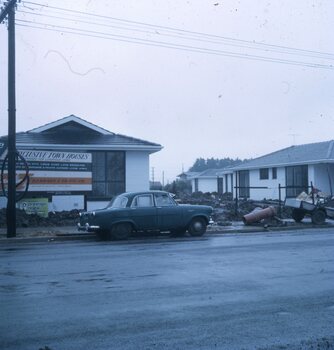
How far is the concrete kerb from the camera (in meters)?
17.9

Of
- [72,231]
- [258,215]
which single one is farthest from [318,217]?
[72,231]

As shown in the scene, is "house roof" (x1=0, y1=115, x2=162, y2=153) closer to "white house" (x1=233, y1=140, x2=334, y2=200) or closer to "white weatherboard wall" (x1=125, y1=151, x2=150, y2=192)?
"white weatherboard wall" (x1=125, y1=151, x2=150, y2=192)

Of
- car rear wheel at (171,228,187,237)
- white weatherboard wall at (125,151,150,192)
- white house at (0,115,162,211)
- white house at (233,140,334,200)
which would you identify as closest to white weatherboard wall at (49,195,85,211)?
white house at (0,115,162,211)

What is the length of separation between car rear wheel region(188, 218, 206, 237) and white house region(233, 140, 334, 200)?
14.7m

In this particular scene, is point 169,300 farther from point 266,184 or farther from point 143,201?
point 266,184

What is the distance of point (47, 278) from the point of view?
31.9 feet

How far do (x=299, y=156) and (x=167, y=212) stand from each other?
2321cm

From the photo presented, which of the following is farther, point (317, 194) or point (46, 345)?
point (317, 194)

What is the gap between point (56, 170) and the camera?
22.6m

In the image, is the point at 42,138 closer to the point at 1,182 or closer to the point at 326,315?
the point at 1,182

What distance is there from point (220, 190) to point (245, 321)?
60540mm

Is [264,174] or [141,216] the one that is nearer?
[141,216]

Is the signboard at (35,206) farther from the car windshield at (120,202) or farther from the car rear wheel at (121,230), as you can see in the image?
the car rear wheel at (121,230)

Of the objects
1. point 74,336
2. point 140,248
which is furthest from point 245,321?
point 140,248
